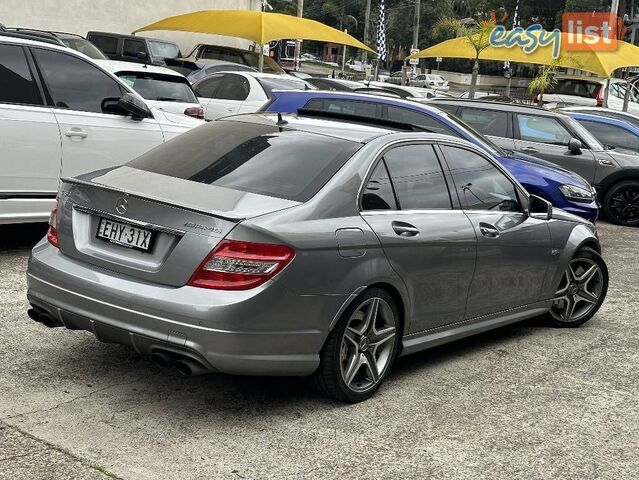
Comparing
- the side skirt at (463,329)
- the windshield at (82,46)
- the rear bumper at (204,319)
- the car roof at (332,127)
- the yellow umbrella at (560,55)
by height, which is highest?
the yellow umbrella at (560,55)

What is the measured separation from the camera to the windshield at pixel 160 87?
12.2 meters

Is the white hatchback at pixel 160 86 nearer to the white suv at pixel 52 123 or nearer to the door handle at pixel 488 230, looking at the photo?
the white suv at pixel 52 123

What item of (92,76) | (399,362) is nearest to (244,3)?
(92,76)

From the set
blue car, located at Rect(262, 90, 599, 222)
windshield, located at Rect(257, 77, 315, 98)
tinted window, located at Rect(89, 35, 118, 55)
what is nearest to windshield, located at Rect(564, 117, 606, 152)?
blue car, located at Rect(262, 90, 599, 222)

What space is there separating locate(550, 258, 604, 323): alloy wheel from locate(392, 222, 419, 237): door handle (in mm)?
2274

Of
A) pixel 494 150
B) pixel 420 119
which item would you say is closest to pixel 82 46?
pixel 420 119

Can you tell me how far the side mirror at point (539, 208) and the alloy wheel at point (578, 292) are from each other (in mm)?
578

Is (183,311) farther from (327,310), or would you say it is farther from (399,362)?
(399,362)

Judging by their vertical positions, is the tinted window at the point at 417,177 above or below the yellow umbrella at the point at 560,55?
below

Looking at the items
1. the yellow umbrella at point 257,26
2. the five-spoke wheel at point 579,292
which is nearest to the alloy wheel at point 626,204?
the five-spoke wheel at point 579,292

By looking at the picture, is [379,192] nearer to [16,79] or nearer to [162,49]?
[16,79]

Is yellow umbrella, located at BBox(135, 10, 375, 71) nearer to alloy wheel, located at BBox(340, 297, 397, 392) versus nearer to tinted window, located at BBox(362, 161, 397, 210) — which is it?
tinted window, located at BBox(362, 161, 397, 210)

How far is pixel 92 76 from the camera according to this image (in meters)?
7.91

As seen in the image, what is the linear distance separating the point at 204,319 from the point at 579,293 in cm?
391
